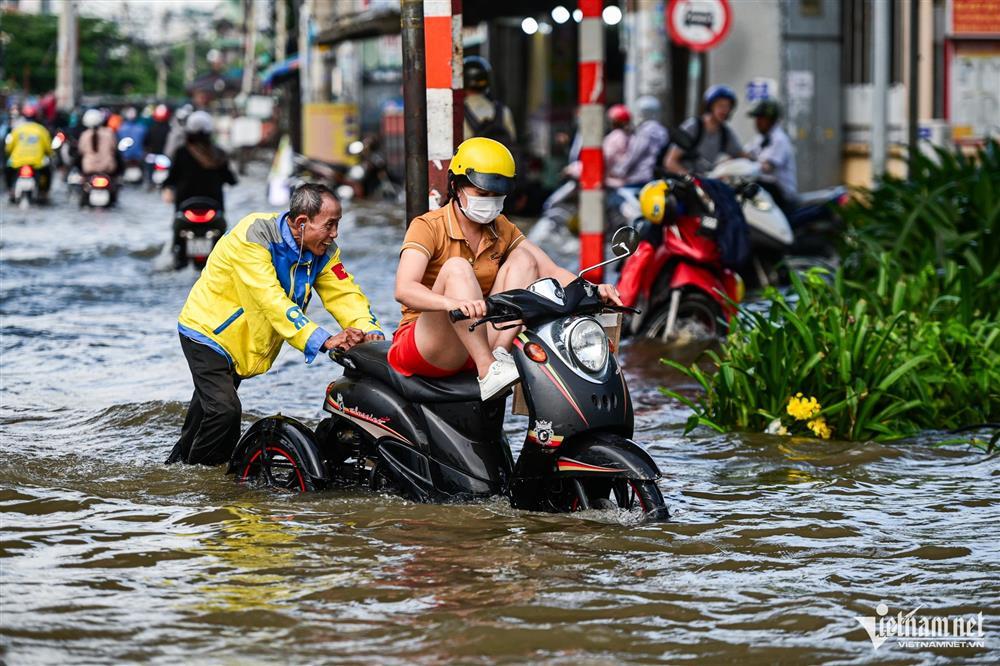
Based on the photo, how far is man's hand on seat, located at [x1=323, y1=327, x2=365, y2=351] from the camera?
6.49 metres

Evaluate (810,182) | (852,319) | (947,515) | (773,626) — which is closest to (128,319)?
(852,319)

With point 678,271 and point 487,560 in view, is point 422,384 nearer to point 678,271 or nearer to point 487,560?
point 487,560

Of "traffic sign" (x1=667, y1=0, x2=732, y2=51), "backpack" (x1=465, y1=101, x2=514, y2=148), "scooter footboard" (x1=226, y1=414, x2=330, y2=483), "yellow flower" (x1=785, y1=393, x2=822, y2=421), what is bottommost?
"yellow flower" (x1=785, y1=393, x2=822, y2=421)

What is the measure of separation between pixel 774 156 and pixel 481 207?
8353 millimetres

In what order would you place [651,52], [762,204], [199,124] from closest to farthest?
[762,204] < [199,124] < [651,52]

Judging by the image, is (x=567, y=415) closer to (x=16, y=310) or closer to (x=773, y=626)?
(x=773, y=626)

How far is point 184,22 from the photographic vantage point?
11575cm

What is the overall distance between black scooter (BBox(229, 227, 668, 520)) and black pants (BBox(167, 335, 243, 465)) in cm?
13

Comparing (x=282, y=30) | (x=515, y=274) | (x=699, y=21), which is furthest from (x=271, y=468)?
(x=282, y=30)

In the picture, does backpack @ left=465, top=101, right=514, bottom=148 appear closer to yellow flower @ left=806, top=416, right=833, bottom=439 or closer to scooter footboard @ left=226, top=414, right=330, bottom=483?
yellow flower @ left=806, top=416, right=833, bottom=439

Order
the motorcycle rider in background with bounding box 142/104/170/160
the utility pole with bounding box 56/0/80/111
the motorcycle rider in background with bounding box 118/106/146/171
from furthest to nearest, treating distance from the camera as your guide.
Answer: the utility pole with bounding box 56/0/80/111, the motorcycle rider in background with bounding box 118/106/146/171, the motorcycle rider in background with bounding box 142/104/170/160

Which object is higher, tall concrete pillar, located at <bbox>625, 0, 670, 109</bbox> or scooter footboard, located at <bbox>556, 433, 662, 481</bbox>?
tall concrete pillar, located at <bbox>625, 0, 670, 109</bbox>

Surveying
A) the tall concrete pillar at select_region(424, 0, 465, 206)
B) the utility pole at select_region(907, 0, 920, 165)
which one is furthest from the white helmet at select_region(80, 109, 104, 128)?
the tall concrete pillar at select_region(424, 0, 465, 206)

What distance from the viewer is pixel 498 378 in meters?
6.00
